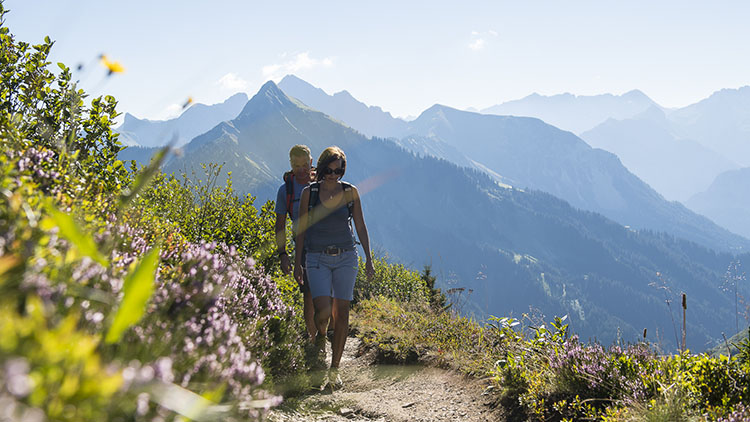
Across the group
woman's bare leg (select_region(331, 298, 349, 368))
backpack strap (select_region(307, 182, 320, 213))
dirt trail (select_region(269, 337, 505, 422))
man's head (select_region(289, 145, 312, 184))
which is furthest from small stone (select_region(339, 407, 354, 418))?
man's head (select_region(289, 145, 312, 184))

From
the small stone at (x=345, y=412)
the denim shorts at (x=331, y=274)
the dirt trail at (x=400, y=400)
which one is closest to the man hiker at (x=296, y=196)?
the denim shorts at (x=331, y=274)

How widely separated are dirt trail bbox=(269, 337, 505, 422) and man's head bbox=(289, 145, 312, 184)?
2921 millimetres

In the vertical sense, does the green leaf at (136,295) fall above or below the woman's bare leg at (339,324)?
below

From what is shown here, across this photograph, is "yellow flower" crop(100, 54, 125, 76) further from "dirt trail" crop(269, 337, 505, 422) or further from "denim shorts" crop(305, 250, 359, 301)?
"denim shorts" crop(305, 250, 359, 301)

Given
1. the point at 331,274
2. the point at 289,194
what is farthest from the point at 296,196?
the point at 331,274

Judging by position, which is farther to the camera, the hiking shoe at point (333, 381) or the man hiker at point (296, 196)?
the man hiker at point (296, 196)

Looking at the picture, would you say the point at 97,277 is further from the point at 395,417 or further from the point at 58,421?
the point at 395,417

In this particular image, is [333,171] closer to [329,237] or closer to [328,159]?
[328,159]

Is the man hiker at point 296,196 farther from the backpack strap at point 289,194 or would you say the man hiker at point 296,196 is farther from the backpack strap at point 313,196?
the backpack strap at point 313,196

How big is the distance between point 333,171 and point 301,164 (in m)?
1.07

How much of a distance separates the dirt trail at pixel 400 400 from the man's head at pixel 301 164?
2.92 m

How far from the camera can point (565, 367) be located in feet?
15.1

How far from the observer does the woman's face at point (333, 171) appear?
577 centimetres

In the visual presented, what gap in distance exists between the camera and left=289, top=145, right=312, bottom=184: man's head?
6730mm
